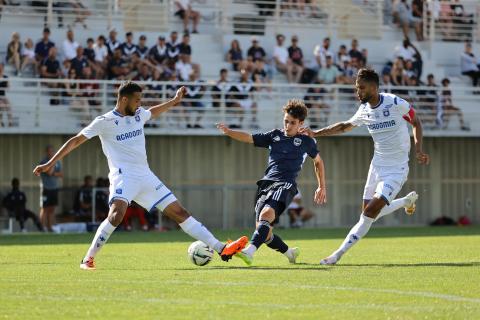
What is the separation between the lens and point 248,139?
14281mm

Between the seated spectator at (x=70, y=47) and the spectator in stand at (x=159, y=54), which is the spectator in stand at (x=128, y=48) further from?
the seated spectator at (x=70, y=47)

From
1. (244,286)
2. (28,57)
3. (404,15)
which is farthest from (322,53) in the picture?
(244,286)

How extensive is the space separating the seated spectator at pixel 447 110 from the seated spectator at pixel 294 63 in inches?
155

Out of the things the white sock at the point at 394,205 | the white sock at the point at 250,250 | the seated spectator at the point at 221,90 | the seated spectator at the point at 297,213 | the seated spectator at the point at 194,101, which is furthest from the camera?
the seated spectator at the point at 297,213

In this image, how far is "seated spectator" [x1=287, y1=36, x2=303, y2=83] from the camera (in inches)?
1271

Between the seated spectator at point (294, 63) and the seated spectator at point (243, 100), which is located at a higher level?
the seated spectator at point (294, 63)

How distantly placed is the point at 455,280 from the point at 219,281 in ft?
7.90

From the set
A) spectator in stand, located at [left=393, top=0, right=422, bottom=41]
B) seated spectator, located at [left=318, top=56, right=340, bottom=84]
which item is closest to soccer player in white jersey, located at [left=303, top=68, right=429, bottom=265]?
seated spectator, located at [left=318, top=56, right=340, bottom=84]

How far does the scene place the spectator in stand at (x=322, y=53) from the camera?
1281 inches

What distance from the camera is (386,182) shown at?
49.5 ft

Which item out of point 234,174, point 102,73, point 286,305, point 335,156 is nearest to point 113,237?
point 102,73

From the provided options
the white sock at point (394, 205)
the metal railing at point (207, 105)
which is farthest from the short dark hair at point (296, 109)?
the metal railing at point (207, 105)

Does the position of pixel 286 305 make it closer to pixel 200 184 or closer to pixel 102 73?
pixel 102 73

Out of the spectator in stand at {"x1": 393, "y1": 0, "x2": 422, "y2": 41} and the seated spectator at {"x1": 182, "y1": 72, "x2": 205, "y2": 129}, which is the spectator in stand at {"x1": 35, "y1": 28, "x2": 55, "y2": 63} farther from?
the spectator in stand at {"x1": 393, "y1": 0, "x2": 422, "y2": 41}
